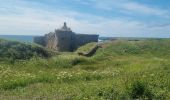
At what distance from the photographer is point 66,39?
60.8m

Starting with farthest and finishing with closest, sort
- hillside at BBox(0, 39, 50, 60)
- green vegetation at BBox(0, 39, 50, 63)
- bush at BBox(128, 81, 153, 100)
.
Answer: hillside at BBox(0, 39, 50, 60)
green vegetation at BBox(0, 39, 50, 63)
bush at BBox(128, 81, 153, 100)

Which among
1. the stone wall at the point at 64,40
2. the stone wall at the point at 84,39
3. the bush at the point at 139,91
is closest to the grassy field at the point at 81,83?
the bush at the point at 139,91

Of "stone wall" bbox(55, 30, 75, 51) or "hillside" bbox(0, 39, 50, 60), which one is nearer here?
"hillside" bbox(0, 39, 50, 60)

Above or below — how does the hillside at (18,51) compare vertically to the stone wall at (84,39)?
below

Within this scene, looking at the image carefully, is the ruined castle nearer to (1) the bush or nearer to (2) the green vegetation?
(2) the green vegetation

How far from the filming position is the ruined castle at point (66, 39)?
60.5m

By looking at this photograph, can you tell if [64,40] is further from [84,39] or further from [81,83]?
[81,83]

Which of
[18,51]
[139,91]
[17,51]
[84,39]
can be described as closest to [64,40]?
[84,39]

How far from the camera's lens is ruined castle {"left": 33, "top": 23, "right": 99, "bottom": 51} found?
60500mm

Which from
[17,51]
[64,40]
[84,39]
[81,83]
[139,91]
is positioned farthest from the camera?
[84,39]

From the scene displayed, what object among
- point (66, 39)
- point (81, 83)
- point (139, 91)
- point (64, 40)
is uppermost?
point (66, 39)

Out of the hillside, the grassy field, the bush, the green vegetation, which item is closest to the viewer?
the bush

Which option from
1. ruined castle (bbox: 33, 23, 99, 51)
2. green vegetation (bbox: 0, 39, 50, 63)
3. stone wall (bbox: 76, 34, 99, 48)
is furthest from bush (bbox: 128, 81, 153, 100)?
stone wall (bbox: 76, 34, 99, 48)

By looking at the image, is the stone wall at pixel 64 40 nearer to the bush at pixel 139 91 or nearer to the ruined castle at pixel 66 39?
the ruined castle at pixel 66 39
